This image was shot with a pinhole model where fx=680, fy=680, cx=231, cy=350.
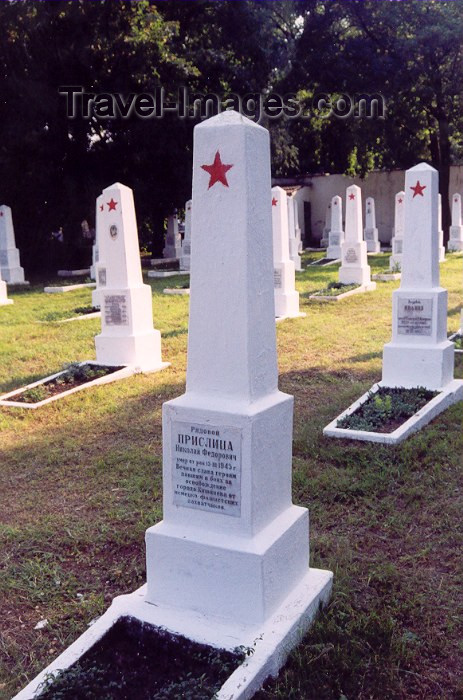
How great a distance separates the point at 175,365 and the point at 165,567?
19.1 ft

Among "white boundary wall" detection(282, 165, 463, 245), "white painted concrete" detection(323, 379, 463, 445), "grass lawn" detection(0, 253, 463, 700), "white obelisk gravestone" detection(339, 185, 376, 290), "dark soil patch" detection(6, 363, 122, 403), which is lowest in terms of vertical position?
"grass lawn" detection(0, 253, 463, 700)

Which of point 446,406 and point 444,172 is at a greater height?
point 444,172

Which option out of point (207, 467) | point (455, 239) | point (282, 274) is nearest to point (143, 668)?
point (207, 467)

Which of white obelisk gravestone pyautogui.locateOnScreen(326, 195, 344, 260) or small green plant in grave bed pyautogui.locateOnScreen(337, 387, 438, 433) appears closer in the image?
small green plant in grave bed pyautogui.locateOnScreen(337, 387, 438, 433)

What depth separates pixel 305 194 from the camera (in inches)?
1334

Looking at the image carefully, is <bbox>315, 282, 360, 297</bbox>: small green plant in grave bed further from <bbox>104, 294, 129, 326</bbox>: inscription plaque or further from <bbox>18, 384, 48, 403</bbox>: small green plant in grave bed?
<bbox>18, 384, 48, 403</bbox>: small green plant in grave bed

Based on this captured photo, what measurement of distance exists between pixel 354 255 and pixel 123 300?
342 inches

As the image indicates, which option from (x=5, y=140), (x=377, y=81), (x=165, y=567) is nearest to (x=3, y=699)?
(x=165, y=567)

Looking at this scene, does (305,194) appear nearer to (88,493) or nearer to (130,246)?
(130,246)

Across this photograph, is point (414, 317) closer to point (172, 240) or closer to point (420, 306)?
point (420, 306)

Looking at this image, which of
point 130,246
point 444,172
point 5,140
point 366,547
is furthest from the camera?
point 444,172

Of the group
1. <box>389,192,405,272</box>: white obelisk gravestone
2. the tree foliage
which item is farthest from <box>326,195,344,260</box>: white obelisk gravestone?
the tree foliage

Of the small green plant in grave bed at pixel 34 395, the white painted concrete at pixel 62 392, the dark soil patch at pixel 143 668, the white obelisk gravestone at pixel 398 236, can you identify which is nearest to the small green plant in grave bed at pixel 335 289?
the white obelisk gravestone at pixel 398 236

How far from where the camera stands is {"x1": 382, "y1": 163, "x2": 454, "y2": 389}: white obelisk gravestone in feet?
23.1
